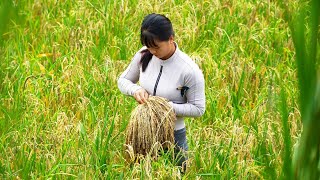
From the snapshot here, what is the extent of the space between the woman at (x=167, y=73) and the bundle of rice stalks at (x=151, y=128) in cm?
5

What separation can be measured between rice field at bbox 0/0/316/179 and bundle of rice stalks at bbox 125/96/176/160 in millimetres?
84

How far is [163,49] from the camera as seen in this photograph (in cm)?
314

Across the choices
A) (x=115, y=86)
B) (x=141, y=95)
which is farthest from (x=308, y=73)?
(x=115, y=86)

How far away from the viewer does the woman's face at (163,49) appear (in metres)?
3.13

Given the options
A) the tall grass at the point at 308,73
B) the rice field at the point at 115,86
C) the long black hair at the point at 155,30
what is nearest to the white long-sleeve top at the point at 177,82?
the long black hair at the point at 155,30

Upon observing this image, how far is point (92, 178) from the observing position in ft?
11.2

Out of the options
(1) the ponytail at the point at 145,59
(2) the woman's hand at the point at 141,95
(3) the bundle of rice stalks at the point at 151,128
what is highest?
(1) the ponytail at the point at 145,59

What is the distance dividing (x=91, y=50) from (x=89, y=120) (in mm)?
1121

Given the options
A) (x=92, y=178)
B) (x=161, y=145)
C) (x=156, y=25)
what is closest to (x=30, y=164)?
(x=92, y=178)

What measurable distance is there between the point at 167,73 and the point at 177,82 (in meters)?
0.06

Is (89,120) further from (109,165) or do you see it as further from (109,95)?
(109,165)

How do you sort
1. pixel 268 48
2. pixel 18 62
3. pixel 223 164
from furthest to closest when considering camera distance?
pixel 268 48
pixel 18 62
pixel 223 164

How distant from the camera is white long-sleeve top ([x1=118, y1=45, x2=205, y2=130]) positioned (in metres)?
3.19

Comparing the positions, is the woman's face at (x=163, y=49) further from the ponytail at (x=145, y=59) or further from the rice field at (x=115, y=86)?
the rice field at (x=115, y=86)
